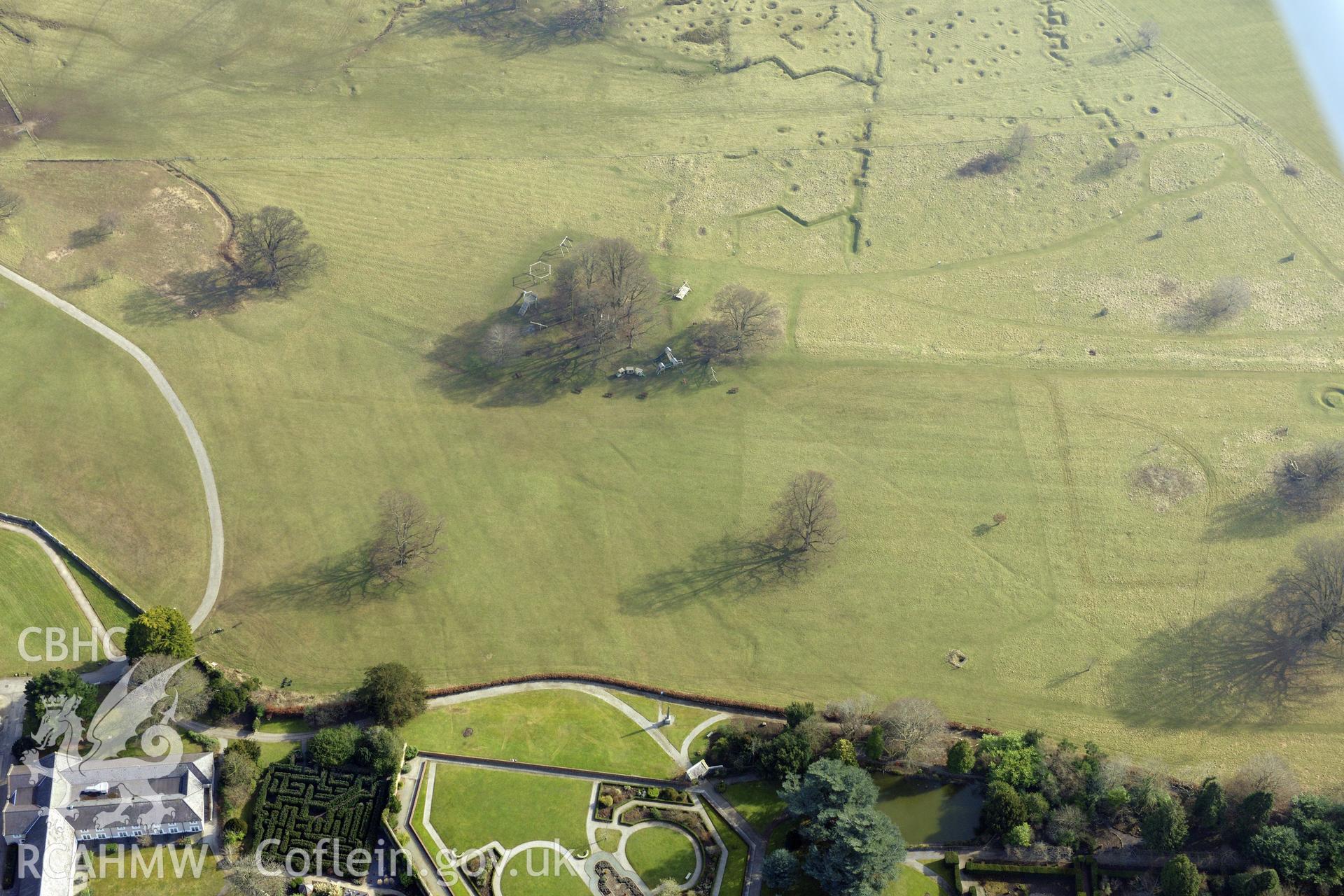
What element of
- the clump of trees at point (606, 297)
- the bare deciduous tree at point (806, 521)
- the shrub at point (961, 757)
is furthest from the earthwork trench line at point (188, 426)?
the shrub at point (961, 757)

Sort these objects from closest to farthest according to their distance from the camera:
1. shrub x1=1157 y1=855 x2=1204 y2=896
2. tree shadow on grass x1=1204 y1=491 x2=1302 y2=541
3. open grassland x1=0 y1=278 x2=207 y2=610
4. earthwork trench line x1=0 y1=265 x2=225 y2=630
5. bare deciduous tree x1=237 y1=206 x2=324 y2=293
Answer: shrub x1=1157 y1=855 x2=1204 y2=896 → earthwork trench line x1=0 y1=265 x2=225 y2=630 → open grassland x1=0 y1=278 x2=207 y2=610 → tree shadow on grass x1=1204 y1=491 x2=1302 y2=541 → bare deciduous tree x1=237 y1=206 x2=324 y2=293

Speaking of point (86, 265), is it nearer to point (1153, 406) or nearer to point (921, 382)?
point (921, 382)

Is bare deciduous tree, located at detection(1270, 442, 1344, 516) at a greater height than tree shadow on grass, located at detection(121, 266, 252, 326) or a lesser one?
lesser

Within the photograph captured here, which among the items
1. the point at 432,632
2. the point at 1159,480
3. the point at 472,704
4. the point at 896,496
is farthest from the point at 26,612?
the point at 1159,480

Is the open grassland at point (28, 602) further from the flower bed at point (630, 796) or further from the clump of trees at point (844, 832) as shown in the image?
the clump of trees at point (844, 832)

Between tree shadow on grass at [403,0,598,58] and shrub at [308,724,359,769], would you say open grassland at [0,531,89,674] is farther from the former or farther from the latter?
tree shadow on grass at [403,0,598,58]

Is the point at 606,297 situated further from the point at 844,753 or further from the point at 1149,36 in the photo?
the point at 1149,36

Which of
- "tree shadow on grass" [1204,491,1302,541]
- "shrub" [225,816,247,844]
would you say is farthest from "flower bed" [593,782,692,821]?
"tree shadow on grass" [1204,491,1302,541]
